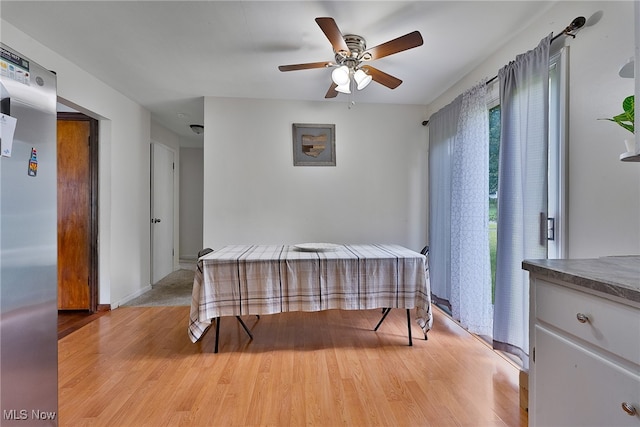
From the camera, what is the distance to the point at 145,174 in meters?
3.81

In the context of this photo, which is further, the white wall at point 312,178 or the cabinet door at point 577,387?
the white wall at point 312,178

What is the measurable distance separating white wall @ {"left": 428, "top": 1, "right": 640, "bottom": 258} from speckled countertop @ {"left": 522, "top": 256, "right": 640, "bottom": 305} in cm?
41

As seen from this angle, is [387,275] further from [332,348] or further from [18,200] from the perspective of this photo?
[18,200]

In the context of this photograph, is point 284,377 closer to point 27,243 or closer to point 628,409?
point 27,243

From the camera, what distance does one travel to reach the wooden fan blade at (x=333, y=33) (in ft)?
5.22

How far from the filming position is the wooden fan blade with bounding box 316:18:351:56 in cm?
159

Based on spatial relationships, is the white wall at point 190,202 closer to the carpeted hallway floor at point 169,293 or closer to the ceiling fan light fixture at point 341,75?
the carpeted hallway floor at point 169,293

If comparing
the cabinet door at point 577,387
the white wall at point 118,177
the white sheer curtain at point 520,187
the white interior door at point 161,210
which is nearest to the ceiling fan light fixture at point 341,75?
the white sheer curtain at point 520,187

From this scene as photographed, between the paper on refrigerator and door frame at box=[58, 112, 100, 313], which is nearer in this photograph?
the paper on refrigerator

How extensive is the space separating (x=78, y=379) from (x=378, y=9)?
3.13 metres

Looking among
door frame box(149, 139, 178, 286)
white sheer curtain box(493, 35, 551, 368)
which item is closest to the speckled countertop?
white sheer curtain box(493, 35, 551, 368)

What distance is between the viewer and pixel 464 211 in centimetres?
260

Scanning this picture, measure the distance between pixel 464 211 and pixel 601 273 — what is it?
1834mm

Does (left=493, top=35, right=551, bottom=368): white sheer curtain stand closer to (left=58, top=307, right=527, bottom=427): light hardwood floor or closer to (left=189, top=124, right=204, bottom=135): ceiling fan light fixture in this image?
(left=58, top=307, right=527, bottom=427): light hardwood floor
